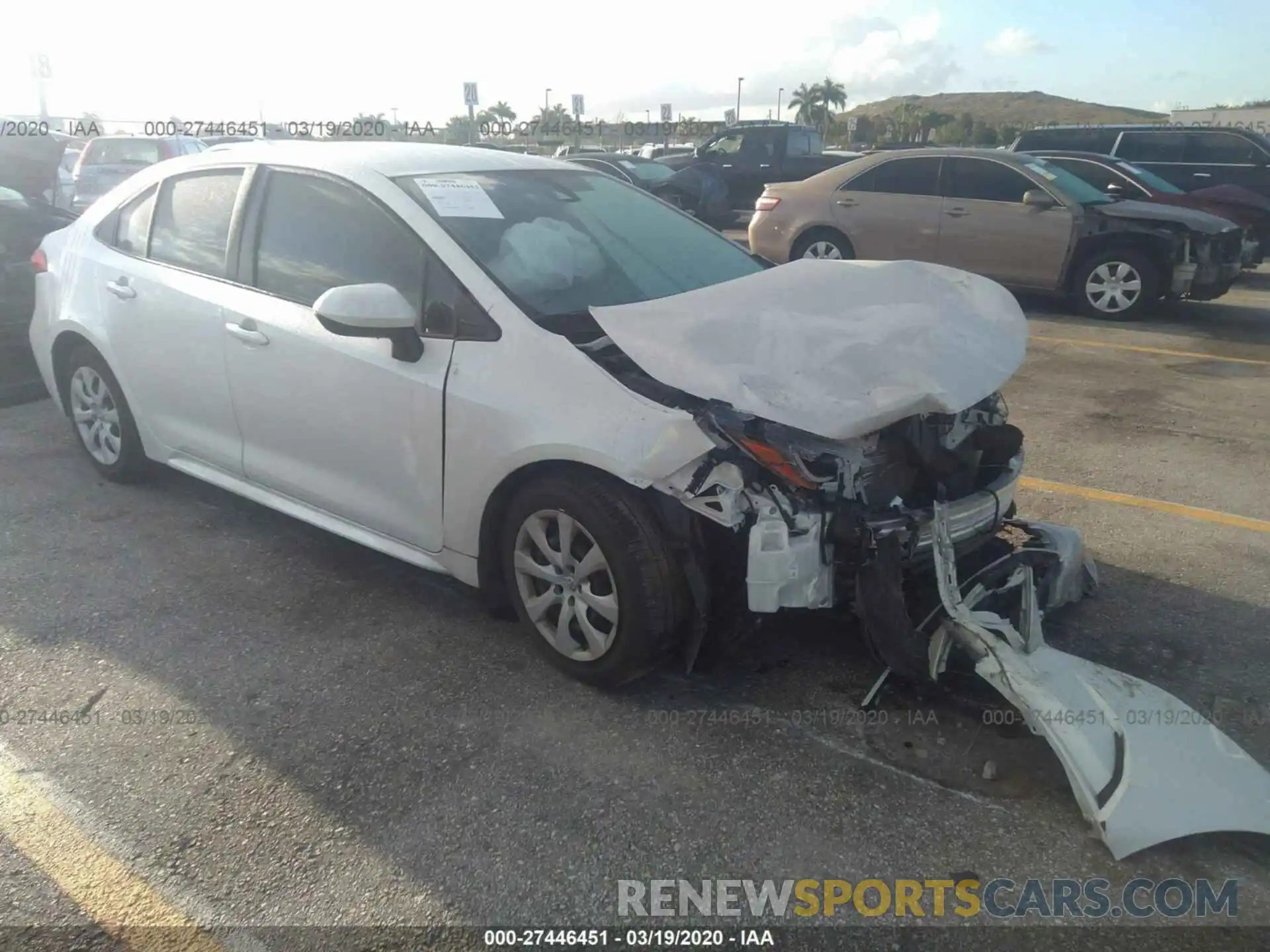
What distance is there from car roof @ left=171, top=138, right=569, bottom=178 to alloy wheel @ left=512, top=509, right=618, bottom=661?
1549 mm

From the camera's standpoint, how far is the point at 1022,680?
2955 mm

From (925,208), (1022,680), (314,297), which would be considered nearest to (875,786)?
(1022,680)

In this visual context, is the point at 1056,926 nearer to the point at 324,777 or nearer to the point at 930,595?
the point at 930,595

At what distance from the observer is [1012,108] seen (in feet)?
323

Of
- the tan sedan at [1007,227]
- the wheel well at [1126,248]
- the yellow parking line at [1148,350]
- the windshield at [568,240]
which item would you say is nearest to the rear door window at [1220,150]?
the tan sedan at [1007,227]

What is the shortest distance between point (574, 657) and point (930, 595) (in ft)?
3.88

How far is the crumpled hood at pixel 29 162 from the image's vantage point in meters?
9.41

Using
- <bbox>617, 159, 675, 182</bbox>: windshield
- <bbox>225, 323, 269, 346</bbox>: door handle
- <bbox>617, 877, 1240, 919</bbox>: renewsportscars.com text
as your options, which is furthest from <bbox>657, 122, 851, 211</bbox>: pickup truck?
<bbox>617, 877, 1240, 919</bbox>: renewsportscars.com text

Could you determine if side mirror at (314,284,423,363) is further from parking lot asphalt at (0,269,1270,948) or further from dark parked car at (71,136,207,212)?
dark parked car at (71,136,207,212)

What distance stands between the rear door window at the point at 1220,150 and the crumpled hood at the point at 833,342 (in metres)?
12.1

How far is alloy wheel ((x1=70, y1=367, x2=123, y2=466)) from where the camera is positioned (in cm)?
509

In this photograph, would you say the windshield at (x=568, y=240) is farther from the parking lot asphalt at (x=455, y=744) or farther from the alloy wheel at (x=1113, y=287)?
the alloy wheel at (x=1113, y=287)

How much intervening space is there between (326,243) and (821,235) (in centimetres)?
827

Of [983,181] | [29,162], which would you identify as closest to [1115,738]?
[983,181]
